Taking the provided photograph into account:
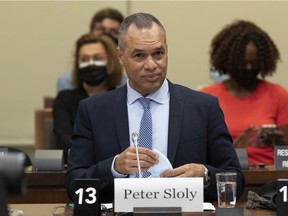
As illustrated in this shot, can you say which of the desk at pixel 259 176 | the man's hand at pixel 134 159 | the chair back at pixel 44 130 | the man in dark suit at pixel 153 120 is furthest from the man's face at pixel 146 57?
the chair back at pixel 44 130

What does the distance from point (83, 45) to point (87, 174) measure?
8.97 feet

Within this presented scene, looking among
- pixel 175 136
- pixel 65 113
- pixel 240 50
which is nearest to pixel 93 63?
pixel 65 113

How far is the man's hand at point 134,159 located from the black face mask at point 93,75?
2661mm

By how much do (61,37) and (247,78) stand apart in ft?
8.75

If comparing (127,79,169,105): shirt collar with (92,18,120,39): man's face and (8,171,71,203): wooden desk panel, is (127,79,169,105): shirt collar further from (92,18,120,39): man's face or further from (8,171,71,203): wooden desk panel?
(92,18,120,39): man's face

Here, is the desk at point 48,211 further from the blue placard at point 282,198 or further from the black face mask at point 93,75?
the black face mask at point 93,75

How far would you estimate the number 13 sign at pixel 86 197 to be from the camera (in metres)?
2.96

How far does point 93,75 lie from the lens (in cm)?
580

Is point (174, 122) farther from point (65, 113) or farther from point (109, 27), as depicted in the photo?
point (109, 27)

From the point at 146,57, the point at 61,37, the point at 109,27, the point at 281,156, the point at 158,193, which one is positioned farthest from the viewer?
the point at 61,37

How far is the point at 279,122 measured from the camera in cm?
528

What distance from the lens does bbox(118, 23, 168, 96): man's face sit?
3377 millimetres

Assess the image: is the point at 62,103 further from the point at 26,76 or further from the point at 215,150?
the point at 215,150

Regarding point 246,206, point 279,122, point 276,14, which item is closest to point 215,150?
point 246,206
